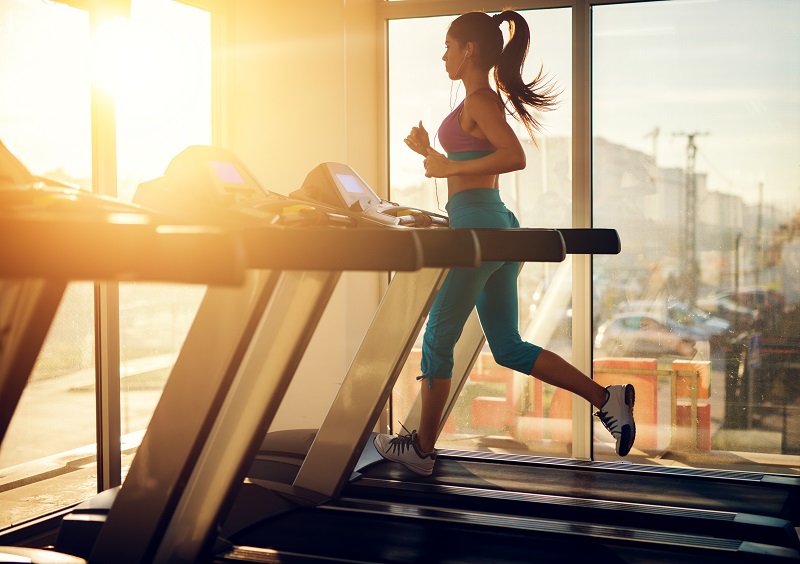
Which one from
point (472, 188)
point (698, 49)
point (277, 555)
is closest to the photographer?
point (277, 555)

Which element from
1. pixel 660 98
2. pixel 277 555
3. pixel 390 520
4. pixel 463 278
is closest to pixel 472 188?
pixel 463 278

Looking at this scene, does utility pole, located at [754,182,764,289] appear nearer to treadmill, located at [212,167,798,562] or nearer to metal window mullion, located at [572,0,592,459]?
metal window mullion, located at [572,0,592,459]

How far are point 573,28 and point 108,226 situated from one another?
3107mm

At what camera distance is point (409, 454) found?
9.98 ft

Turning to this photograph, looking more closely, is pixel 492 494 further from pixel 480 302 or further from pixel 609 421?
pixel 480 302

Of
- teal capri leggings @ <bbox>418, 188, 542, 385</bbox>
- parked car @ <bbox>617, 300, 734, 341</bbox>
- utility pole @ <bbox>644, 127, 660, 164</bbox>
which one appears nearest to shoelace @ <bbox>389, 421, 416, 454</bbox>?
teal capri leggings @ <bbox>418, 188, 542, 385</bbox>

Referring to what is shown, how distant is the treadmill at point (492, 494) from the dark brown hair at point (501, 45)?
53 centimetres

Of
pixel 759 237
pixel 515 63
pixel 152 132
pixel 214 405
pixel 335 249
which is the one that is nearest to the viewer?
pixel 335 249

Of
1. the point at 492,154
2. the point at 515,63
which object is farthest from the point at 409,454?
the point at 515,63

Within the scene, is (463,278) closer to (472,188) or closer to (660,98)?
(472,188)

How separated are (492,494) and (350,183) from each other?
110cm

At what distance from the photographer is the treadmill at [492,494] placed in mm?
2344

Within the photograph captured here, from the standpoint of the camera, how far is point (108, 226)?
1235mm

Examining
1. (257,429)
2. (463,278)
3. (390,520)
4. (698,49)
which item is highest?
(698,49)
